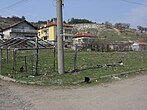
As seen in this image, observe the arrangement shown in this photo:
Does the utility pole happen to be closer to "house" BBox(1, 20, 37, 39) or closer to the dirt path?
the dirt path

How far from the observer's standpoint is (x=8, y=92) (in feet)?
40.1

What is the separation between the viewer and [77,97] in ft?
35.7

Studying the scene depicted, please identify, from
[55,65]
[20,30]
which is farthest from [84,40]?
[55,65]

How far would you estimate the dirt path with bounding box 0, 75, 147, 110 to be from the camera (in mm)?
9391

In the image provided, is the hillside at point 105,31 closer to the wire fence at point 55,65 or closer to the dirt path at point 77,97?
the wire fence at point 55,65

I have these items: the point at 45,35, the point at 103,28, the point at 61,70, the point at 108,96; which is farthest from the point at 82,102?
the point at 103,28

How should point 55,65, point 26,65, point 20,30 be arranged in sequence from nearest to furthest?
point 26,65, point 55,65, point 20,30

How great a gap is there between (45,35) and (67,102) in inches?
3852

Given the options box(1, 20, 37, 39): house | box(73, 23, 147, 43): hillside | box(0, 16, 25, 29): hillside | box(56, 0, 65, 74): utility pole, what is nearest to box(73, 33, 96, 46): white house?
box(1, 20, 37, 39): house

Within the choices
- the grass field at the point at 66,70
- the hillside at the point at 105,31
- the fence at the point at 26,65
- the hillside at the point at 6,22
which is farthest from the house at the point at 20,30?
the grass field at the point at 66,70

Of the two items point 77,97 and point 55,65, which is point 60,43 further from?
point 77,97

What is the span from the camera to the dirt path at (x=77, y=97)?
939 cm

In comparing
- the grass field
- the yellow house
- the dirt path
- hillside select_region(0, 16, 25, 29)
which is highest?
hillside select_region(0, 16, 25, 29)

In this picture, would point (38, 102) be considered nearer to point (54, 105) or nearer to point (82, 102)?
point (54, 105)
